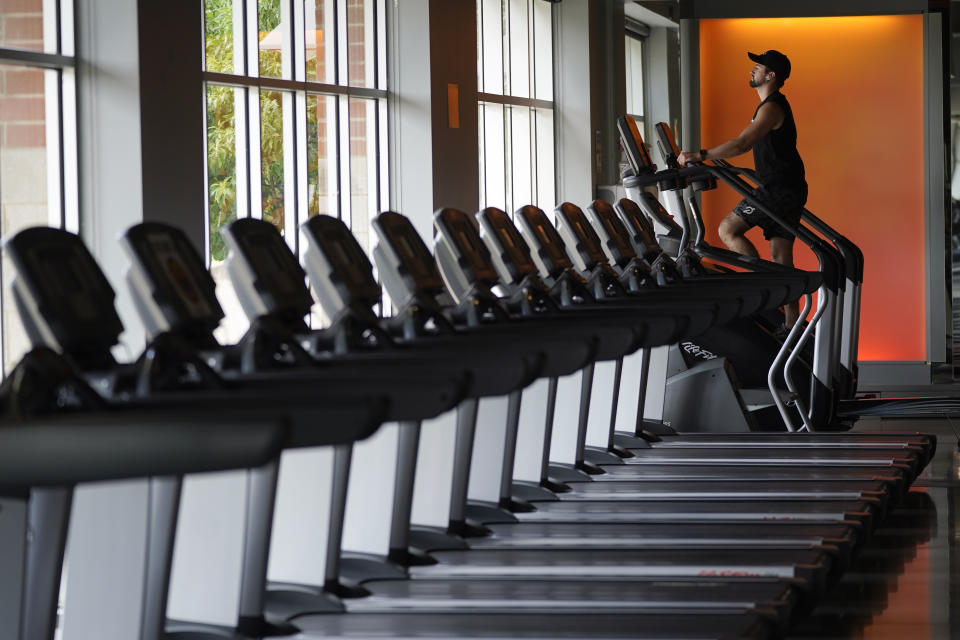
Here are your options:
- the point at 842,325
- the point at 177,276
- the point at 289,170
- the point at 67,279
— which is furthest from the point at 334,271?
the point at 842,325

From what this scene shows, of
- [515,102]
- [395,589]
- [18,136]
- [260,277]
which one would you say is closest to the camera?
[260,277]

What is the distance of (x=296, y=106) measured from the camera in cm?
564

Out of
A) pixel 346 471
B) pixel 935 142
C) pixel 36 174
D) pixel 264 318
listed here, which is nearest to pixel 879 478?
pixel 346 471

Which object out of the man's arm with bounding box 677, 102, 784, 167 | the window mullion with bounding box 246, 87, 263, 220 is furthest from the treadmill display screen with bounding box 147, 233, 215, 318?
the man's arm with bounding box 677, 102, 784, 167

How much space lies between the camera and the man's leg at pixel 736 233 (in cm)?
659

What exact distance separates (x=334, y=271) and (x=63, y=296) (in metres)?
0.98

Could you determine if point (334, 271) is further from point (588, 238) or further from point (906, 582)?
point (906, 582)

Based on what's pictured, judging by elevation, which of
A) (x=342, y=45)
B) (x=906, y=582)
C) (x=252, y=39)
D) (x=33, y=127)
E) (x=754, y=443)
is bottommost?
(x=906, y=582)

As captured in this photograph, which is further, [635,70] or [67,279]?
[635,70]

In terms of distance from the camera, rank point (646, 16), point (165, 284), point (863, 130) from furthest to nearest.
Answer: point (863, 130), point (646, 16), point (165, 284)

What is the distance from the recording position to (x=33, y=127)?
409 cm

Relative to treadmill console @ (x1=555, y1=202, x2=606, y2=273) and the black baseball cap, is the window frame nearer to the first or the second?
treadmill console @ (x1=555, y1=202, x2=606, y2=273)

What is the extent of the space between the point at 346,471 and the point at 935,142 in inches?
311

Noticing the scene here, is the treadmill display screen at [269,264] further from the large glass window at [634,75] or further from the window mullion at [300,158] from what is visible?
the large glass window at [634,75]
